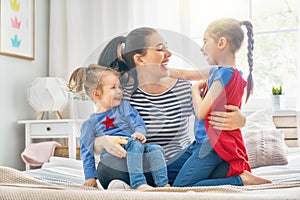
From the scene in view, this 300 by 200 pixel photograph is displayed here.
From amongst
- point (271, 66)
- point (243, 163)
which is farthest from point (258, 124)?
point (243, 163)

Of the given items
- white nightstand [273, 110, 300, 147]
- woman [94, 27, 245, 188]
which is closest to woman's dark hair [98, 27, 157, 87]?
woman [94, 27, 245, 188]

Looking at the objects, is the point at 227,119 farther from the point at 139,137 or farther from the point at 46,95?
the point at 46,95

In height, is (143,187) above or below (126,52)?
below

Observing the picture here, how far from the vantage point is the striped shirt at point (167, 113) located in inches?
36.7

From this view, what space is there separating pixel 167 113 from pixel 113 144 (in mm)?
122

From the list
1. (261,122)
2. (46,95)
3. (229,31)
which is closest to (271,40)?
(261,122)

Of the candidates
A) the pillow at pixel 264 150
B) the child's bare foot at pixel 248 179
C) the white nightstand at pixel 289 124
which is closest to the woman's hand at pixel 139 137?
the child's bare foot at pixel 248 179

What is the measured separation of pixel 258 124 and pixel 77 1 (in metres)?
1.67

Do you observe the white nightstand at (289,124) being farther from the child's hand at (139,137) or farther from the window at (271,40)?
the child's hand at (139,137)

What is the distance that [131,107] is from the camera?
95 cm

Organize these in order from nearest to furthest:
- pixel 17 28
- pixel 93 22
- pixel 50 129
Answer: pixel 50 129 → pixel 17 28 → pixel 93 22

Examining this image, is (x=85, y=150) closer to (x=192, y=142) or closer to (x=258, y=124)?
(x=192, y=142)

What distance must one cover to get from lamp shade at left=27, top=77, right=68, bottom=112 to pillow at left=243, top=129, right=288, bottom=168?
148cm

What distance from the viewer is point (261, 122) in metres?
2.53
